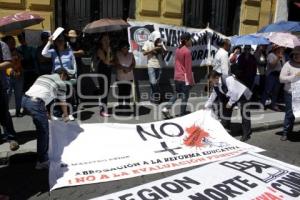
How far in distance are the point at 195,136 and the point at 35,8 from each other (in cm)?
512

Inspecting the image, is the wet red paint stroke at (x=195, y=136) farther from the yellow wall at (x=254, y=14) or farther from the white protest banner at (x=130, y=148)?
the yellow wall at (x=254, y=14)

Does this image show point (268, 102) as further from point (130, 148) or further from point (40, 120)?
point (40, 120)

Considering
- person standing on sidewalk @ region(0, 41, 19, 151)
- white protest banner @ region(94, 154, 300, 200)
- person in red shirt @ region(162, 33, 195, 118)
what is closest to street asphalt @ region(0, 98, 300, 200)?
person standing on sidewalk @ region(0, 41, 19, 151)

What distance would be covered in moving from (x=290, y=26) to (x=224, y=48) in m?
3.15

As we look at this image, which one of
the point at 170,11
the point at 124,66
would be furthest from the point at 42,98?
the point at 170,11

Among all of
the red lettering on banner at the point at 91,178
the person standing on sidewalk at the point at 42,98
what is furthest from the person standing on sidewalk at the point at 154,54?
the red lettering on banner at the point at 91,178

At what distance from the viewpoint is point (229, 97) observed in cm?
788

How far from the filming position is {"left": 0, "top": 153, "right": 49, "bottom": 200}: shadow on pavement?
5.16 meters

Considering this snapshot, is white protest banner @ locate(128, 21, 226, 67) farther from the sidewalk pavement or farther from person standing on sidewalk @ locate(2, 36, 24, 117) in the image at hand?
person standing on sidewalk @ locate(2, 36, 24, 117)

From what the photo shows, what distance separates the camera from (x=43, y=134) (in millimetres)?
5758

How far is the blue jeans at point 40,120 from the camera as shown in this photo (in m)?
5.56

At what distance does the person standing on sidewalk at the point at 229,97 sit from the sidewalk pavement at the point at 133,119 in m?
0.66

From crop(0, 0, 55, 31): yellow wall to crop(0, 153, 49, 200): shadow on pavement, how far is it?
4.17 m

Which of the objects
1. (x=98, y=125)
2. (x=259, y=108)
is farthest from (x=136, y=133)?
(x=259, y=108)
